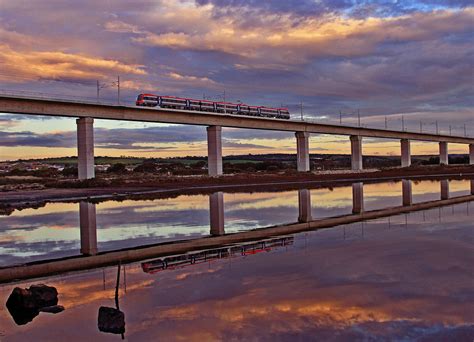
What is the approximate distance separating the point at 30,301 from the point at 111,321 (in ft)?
8.60

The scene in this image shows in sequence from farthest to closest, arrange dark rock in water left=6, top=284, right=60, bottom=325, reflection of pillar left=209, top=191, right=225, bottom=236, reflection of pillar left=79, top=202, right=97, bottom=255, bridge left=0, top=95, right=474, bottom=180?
bridge left=0, top=95, right=474, bottom=180
reflection of pillar left=209, top=191, right=225, bottom=236
reflection of pillar left=79, top=202, right=97, bottom=255
dark rock in water left=6, top=284, right=60, bottom=325

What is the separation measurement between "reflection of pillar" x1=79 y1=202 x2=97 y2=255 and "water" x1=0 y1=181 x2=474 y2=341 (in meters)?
0.31

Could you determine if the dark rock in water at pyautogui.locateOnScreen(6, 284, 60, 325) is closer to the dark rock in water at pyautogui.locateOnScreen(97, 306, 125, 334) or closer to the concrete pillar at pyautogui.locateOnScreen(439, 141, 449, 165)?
the dark rock in water at pyautogui.locateOnScreen(97, 306, 125, 334)

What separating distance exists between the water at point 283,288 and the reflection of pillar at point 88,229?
31cm

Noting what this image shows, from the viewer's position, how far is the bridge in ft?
181

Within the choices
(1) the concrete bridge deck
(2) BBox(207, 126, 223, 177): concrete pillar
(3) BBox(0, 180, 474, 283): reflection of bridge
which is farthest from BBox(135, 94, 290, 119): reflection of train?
(3) BBox(0, 180, 474, 283): reflection of bridge

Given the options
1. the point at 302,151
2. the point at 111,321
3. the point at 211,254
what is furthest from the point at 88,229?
the point at 302,151

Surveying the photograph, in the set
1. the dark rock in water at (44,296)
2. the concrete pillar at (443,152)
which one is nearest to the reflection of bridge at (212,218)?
the dark rock in water at (44,296)

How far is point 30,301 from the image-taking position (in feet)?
37.2

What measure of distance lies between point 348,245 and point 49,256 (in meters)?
10.9

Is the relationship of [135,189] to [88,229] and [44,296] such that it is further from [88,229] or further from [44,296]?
[44,296]

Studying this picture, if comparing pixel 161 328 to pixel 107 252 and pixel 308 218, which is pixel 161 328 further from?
pixel 308 218

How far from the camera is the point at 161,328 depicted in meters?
9.93

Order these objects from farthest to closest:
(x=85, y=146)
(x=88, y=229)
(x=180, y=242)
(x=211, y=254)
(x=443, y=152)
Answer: (x=443, y=152)
(x=85, y=146)
(x=88, y=229)
(x=180, y=242)
(x=211, y=254)
